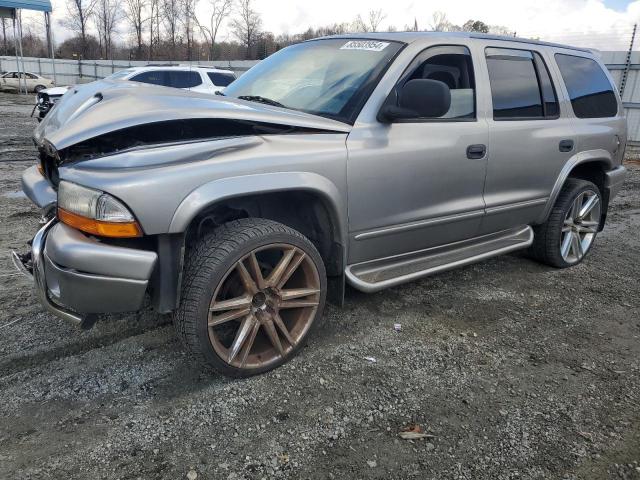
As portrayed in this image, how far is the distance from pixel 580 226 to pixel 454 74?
84.9 inches

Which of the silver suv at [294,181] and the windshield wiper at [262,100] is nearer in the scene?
the silver suv at [294,181]

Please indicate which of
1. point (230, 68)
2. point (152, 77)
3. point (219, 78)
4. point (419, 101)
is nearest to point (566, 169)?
point (419, 101)

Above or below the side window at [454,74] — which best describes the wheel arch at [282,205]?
below

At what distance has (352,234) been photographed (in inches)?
115

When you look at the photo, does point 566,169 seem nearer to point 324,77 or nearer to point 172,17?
point 324,77

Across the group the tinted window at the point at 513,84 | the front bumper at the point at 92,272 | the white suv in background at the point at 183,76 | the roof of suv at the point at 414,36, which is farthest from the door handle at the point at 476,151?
the white suv in background at the point at 183,76

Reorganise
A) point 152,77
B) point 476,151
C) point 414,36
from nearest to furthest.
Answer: point 414,36, point 476,151, point 152,77

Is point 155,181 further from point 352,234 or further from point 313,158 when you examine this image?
point 352,234

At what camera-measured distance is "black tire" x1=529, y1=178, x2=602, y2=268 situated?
4.34m

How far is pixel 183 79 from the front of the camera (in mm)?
12023

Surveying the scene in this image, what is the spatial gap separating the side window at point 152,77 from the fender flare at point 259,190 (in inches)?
378

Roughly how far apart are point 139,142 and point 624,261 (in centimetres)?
461

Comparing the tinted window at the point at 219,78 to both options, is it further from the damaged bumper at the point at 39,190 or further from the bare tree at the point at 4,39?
the bare tree at the point at 4,39

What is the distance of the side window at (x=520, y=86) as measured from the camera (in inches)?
143
